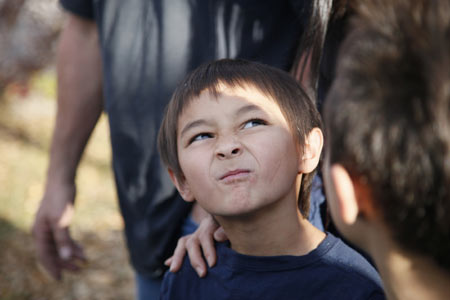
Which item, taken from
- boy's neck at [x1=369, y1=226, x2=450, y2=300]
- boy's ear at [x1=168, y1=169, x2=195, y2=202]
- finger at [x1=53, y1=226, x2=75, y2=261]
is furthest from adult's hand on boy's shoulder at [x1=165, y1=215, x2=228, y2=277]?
finger at [x1=53, y1=226, x2=75, y2=261]

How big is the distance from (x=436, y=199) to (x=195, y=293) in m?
0.96

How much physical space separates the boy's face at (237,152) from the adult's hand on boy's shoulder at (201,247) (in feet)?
0.63

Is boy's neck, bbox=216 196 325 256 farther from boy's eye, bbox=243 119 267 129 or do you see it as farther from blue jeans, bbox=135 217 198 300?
blue jeans, bbox=135 217 198 300

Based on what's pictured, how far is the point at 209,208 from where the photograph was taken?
170 cm

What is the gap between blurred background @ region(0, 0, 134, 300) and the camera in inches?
189

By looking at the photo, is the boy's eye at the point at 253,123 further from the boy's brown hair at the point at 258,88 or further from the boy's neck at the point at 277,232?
the boy's neck at the point at 277,232

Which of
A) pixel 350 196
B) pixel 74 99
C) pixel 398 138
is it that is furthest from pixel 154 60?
pixel 398 138

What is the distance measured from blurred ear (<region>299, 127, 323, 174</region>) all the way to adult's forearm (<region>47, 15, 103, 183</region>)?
4.19ft

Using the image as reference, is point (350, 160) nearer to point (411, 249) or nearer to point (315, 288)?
point (411, 249)

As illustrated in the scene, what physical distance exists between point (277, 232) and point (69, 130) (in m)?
1.34

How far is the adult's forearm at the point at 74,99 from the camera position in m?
2.64

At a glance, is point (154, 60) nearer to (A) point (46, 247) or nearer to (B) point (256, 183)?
(B) point (256, 183)

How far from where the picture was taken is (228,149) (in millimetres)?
1636

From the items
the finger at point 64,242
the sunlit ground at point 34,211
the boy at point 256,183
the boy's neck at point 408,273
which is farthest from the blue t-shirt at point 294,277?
the sunlit ground at point 34,211
